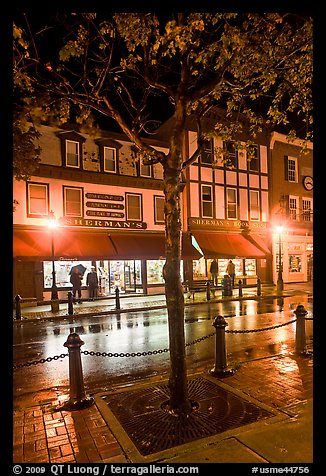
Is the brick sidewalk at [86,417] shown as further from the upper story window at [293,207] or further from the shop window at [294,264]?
the upper story window at [293,207]

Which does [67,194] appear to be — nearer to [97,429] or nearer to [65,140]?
[65,140]

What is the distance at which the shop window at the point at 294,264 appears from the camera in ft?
90.0

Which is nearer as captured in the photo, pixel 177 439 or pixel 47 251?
pixel 177 439

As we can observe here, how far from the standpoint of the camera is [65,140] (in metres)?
18.4

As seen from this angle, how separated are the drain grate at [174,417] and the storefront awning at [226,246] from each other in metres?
16.0

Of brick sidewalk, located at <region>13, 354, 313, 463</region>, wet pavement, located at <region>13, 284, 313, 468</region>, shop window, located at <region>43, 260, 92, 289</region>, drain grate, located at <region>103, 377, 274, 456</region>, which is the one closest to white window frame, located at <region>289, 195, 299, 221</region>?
shop window, located at <region>43, 260, 92, 289</region>

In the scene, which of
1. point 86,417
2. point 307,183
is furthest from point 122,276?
point 307,183

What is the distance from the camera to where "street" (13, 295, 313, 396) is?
22.7 ft

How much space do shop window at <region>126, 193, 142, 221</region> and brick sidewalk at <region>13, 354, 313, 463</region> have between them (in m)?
14.7

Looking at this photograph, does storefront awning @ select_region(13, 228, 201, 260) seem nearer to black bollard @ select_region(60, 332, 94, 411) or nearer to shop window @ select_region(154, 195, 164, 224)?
shop window @ select_region(154, 195, 164, 224)

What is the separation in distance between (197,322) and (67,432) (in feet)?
26.6

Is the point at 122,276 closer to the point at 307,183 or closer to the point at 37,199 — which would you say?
the point at 37,199

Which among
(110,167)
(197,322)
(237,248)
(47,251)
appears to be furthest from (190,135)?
(197,322)

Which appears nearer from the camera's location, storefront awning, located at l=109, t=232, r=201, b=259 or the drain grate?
the drain grate
